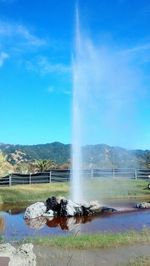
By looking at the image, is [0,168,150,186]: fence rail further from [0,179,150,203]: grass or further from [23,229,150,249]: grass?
[23,229,150,249]: grass

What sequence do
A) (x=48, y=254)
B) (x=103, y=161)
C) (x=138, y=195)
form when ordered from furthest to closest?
(x=103, y=161), (x=138, y=195), (x=48, y=254)

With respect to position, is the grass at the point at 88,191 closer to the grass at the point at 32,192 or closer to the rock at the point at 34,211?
the grass at the point at 32,192

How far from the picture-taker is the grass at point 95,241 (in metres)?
16.3

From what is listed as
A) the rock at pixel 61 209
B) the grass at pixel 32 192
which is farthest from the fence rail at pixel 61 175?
→ the rock at pixel 61 209

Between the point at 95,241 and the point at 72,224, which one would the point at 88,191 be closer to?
the point at 72,224

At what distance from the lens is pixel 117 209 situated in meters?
28.2

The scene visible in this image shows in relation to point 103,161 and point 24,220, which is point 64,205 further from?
point 103,161

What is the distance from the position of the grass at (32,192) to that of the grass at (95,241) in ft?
55.2

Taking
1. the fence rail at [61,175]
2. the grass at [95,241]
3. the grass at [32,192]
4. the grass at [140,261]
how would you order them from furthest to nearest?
1. the fence rail at [61,175]
2. the grass at [32,192]
3. the grass at [95,241]
4. the grass at [140,261]

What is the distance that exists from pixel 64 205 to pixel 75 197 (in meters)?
5.57

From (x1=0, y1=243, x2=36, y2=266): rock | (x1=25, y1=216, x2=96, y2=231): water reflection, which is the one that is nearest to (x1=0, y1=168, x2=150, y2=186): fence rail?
(x1=25, y1=216, x2=96, y2=231): water reflection

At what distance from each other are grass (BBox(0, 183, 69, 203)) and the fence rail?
2.28m

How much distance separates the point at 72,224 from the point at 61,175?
23063 mm

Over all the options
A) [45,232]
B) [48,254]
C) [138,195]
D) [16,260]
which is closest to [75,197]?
[138,195]
